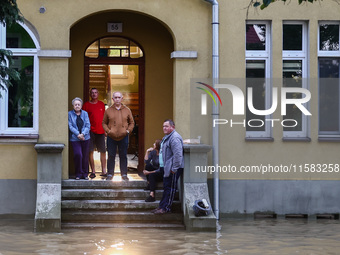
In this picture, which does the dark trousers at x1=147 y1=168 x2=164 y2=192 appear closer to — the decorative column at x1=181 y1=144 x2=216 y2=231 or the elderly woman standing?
the decorative column at x1=181 y1=144 x2=216 y2=231

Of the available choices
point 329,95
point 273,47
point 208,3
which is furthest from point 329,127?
point 208,3

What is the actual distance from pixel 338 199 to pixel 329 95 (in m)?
2.14

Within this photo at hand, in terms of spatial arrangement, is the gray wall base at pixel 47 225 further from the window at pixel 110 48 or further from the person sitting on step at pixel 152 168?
the window at pixel 110 48

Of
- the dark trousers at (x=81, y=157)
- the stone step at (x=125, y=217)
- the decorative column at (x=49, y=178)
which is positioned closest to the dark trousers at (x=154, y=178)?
the stone step at (x=125, y=217)

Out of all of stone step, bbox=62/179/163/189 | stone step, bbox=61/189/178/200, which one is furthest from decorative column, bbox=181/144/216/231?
stone step, bbox=62/179/163/189

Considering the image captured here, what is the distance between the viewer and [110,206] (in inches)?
591

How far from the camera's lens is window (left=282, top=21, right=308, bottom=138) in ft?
54.1

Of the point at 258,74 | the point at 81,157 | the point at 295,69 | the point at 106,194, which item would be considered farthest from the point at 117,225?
the point at 295,69

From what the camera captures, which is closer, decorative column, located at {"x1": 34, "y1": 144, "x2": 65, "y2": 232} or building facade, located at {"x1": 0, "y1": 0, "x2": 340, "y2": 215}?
decorative column, located at {"x1": 34, "y1": 144, "x2": 65, "y2": 232}

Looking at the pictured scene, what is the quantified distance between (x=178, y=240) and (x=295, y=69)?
16.6ft

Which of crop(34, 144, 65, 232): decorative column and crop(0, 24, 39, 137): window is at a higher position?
crop(0, 24, 39, 137): window

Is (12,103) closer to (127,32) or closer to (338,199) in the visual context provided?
(127,32)

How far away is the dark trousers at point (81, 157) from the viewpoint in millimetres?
15719

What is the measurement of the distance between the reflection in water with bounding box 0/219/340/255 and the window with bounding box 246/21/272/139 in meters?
2.18
